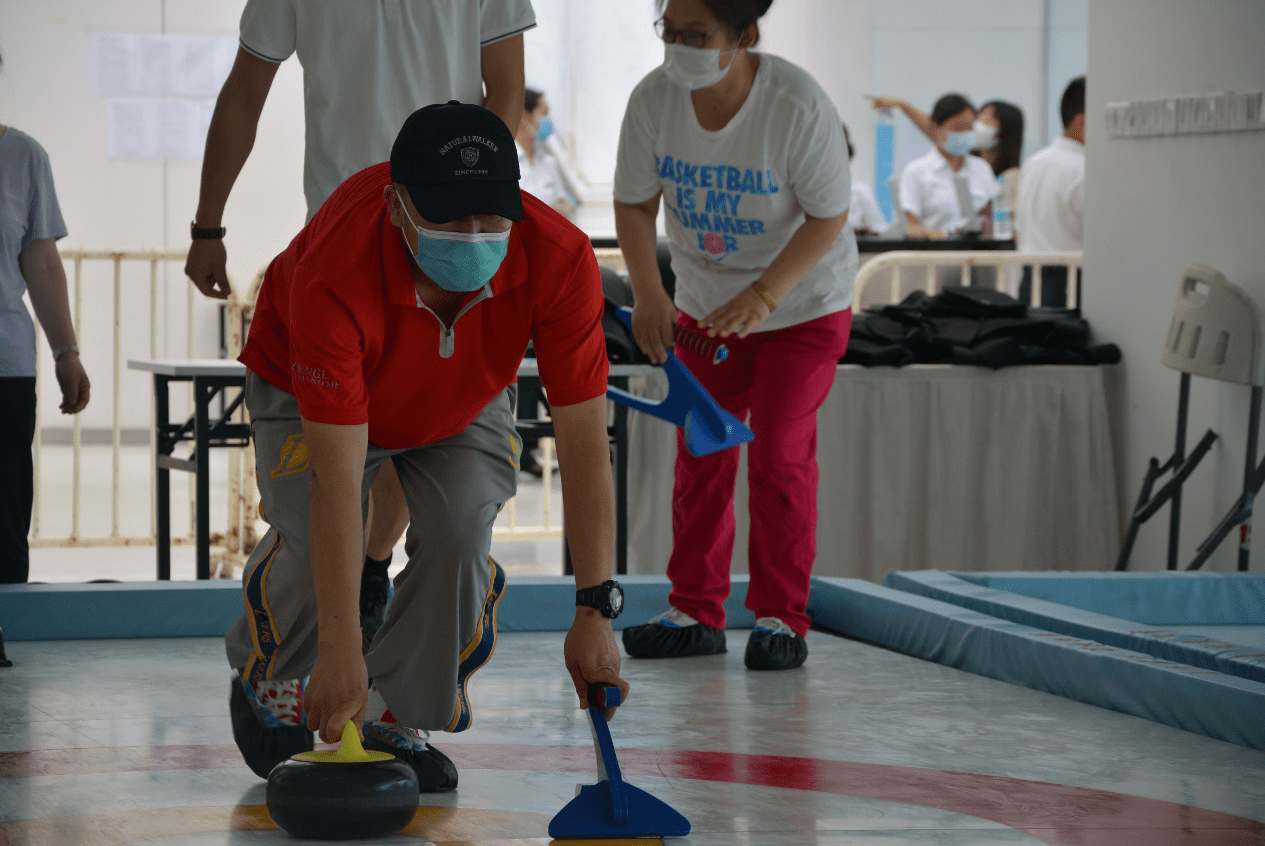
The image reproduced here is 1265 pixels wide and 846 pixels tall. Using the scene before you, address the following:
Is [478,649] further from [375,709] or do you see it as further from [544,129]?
[544,129]

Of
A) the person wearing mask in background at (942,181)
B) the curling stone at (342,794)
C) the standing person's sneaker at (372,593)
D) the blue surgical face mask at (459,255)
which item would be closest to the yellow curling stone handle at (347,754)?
the curling stone at (342,794)

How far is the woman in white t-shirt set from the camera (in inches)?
132

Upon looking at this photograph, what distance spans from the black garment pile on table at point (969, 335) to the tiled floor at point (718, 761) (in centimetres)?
187

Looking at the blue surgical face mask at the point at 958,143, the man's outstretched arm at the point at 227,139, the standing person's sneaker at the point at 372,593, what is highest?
the blue surgical face mask at the point at 958,143

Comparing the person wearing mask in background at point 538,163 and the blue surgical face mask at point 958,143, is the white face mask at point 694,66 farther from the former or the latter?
the blue surgical face mask at point 958,143

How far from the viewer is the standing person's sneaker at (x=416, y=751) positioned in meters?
2.30

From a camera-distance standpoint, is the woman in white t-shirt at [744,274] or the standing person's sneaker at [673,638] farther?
the standing person's sneaker at [673,638]

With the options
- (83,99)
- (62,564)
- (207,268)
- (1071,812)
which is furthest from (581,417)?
(83,99)

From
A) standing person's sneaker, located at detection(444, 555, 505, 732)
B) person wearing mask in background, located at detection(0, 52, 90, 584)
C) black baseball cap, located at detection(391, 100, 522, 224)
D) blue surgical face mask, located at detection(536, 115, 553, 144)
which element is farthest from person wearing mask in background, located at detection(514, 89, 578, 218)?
black baseball cap, located at detection(391, 100, 522, 224)

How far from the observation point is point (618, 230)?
3.59 m

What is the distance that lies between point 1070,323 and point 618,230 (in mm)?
2307

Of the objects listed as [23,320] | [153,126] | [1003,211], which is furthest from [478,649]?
[1003,211]

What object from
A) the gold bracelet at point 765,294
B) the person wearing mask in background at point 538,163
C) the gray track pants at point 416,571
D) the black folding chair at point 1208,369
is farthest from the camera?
the person wearing mask in background at point 538,163

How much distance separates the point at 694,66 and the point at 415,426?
1.34m
